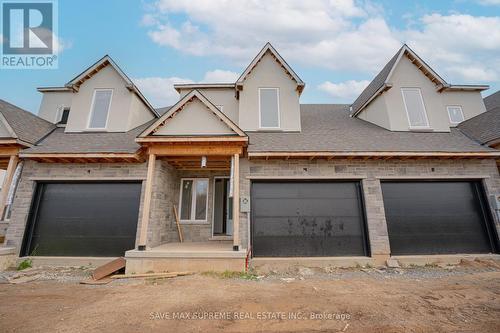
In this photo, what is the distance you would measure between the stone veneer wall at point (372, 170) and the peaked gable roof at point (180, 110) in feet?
4.50

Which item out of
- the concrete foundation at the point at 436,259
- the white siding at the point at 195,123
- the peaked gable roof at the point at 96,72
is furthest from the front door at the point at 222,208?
the concrete foundation at the point at 436,259

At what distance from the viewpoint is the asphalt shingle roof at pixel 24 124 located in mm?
8273

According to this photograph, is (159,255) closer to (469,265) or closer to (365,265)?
(365,265)

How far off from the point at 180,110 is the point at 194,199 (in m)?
4.01

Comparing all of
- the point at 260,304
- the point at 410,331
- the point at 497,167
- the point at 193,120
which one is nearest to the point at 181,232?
the point at 193,120

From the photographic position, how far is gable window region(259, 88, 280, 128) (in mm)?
9730

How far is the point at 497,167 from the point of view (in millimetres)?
8289

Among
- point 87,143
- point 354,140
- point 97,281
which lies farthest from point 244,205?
point 87,143

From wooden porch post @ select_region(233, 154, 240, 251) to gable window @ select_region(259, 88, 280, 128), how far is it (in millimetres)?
2954

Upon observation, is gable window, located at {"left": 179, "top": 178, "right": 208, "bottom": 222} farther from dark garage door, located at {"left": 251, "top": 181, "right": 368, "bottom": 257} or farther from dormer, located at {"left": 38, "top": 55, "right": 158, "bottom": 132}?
dormer, located at {"left": 38, "top": 55, "right": 158, "bottom": 132}

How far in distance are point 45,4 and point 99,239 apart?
973cm

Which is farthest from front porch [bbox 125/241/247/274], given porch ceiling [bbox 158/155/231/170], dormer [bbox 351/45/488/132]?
dormer [bbox 351/45/488/132]

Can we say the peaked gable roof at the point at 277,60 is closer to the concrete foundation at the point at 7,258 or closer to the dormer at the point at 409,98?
the dormer at the point at 409,98

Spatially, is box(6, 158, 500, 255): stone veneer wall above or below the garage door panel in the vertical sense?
above
